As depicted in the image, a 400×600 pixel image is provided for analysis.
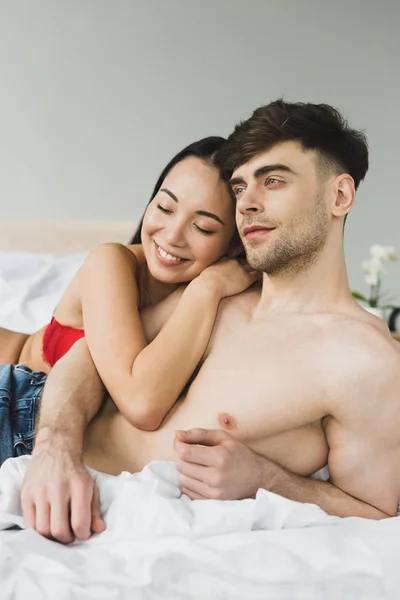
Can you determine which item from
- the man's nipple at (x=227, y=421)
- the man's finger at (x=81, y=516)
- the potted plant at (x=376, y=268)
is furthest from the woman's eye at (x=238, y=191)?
the potted plant at (x=376, y=268)

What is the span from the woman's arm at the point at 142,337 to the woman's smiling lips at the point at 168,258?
0.08m

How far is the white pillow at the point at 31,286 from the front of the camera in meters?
2.52

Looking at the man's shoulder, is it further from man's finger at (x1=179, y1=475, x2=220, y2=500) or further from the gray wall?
the gray wall

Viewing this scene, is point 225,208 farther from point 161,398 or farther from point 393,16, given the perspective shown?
point 393,16

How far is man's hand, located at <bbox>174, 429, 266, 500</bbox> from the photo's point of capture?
125 cm

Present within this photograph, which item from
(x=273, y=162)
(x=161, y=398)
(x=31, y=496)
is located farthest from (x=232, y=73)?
(x=31, y=496)

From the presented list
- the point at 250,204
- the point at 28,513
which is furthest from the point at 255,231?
the point at 28,513

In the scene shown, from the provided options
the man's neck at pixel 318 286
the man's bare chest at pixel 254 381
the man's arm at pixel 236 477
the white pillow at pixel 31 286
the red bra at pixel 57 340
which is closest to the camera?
the man's arm at pixel 236 477

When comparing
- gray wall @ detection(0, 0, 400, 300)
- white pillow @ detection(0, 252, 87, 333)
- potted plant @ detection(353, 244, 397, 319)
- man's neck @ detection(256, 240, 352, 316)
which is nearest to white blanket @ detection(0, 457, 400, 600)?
man's neck @ detection(256, 240, 352, 316)

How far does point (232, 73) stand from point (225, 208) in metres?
2.06

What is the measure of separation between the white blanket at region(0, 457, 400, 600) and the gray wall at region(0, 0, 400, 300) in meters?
2.39

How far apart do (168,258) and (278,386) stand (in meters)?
0.46

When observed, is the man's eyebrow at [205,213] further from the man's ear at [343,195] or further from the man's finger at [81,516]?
the man's finger at [81,516]

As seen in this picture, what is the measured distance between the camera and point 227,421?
4.60 feet
